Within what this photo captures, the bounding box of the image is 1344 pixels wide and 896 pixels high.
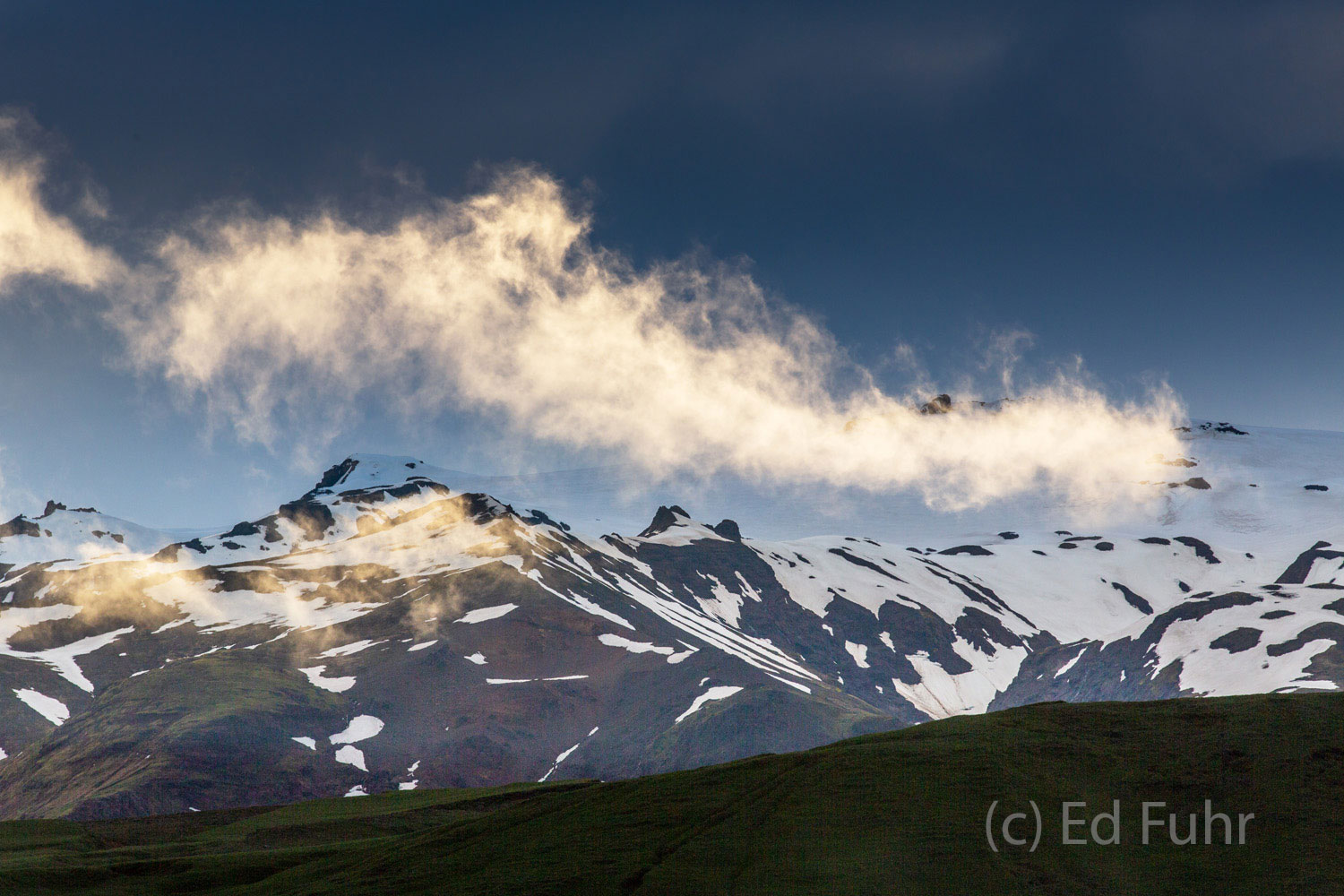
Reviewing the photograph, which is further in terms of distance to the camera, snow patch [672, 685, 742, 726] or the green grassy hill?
snow patch [672, 685, 742, 726]

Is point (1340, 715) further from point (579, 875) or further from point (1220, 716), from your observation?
point (579, 875)

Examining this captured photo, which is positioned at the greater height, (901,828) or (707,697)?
(707,697)

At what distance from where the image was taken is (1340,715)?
220 ft

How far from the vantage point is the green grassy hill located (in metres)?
54.6

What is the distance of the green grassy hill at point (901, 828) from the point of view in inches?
2148

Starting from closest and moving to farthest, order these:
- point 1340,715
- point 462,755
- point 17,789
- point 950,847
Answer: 1. point 950,847
2. point 1340,715
3. point 17,789
4. point 462,755

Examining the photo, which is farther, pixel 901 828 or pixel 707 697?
pixel 707 697

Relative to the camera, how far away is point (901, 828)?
59938 mm

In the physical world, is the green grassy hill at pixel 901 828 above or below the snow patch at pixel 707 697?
below

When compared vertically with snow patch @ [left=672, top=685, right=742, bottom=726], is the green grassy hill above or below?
below

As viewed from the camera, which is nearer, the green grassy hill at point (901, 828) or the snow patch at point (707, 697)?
the green grassy hill at point (901, 828)

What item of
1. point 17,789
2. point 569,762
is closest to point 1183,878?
point 569,762

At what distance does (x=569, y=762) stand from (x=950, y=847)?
5301 inches

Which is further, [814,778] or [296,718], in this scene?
[296,718]
